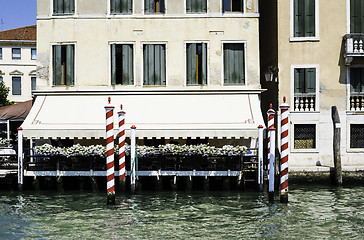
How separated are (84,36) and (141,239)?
10.2 m

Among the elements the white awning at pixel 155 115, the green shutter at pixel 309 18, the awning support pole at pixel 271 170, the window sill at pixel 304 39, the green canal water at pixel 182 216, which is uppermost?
the green shutter at pixel 309 18

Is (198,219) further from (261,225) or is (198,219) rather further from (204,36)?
(204,36)

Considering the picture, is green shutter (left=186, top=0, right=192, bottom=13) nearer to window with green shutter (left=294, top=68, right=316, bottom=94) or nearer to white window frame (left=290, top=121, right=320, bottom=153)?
window with green shutter (left=294, top=68, right=316, bottom=94)

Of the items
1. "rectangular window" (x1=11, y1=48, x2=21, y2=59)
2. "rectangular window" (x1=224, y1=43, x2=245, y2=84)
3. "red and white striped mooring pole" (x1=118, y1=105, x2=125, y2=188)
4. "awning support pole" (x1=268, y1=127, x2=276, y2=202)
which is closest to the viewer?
"awning support pole" (x1=268, y1=127, x2=276, y2=202)

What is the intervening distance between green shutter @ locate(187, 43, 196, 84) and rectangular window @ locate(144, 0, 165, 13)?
154cm

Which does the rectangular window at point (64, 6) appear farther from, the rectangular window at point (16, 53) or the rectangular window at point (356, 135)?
the rectangular window at point (16, 53)

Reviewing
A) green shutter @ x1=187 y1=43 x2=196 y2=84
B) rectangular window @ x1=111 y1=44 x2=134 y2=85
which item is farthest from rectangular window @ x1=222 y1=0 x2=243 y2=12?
rectangular window @ x1=111 y1=44 x2=134 y2=85

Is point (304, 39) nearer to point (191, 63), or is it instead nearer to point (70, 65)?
point (191, 63)

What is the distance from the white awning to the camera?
1634 centimetres

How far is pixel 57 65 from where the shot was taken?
1920cm

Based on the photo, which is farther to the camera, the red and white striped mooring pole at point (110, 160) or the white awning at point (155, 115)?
the white awning at point (155, 115)

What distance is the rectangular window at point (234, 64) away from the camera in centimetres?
1915

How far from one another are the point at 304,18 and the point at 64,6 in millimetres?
7994

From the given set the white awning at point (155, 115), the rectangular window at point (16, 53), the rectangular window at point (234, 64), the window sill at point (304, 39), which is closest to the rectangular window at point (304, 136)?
the white awning at point (155, 115)
